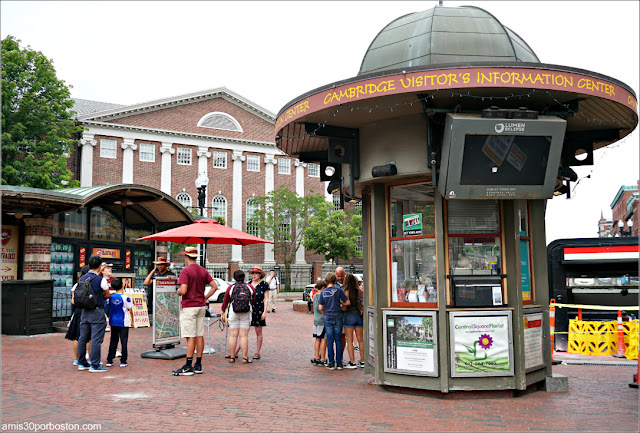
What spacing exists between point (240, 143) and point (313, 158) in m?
39.7

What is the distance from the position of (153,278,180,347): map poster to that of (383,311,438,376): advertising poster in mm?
4768

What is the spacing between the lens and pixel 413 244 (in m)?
8.36

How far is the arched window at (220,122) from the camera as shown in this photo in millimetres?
48375

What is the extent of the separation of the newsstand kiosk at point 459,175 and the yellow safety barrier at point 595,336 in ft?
17.4

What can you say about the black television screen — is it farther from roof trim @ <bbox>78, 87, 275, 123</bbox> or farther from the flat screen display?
→ roof trim @ <bbox>78, 87, 275, 123</bbox>

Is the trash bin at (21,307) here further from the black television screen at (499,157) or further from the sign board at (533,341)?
the sign board at (533,341)

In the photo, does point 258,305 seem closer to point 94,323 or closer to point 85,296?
point 94,323

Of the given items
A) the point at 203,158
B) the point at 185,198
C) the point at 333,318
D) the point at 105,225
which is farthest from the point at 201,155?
the point at 333,318

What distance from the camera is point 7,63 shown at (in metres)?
32.7

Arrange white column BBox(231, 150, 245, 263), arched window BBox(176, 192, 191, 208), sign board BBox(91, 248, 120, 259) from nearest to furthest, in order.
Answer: sign board BBox(91, 248, 120, 259) < arched window BBox(176, 192, 191, 208) < white column BBox(231, 150, 245, 263)

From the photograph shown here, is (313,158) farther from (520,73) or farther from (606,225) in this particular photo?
(606,225)

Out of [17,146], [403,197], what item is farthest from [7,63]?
[403,197]

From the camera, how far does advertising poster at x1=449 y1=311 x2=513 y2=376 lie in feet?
25.1

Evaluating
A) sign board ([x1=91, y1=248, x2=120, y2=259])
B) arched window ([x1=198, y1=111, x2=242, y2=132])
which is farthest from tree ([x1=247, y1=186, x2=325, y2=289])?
sign board ([x1=91, y1=248, x2=120, y2=259])
